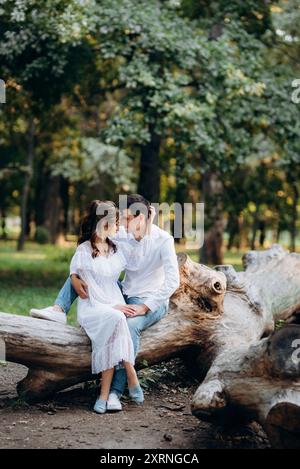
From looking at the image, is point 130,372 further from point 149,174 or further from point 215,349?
point 149,174

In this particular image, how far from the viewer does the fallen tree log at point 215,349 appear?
510cm

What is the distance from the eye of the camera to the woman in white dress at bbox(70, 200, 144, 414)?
6.07 m

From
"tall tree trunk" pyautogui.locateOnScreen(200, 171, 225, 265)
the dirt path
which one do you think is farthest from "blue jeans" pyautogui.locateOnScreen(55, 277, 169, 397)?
"tall tree trunk" pyautogui.locateOnScreen(200, 171, 225, 265)

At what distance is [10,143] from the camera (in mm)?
29688

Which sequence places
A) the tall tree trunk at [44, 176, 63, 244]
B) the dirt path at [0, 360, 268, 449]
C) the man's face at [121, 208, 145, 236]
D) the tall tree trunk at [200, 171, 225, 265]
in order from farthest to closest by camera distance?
the tall tree trunk at [44, 176, 63, 244] → the tall tree trunk at [200, 171, 225, 265] → the man's face at [121, 208, 145, 236] → the dirt path at [0, 360, 268, 449]

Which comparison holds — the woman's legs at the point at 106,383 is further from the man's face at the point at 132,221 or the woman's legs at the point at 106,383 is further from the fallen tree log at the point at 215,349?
the man's face at the point at 132,221

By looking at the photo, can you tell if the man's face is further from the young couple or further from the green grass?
the green grass

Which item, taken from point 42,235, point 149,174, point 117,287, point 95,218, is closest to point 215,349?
point 117,287

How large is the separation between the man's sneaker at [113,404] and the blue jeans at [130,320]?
0.09 m

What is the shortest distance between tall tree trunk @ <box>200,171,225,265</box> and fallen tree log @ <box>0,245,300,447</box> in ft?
38.2

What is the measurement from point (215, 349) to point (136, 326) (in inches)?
33.0

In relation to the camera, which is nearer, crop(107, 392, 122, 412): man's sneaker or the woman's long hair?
crop(107, 392, 122, 412): man's sneaker

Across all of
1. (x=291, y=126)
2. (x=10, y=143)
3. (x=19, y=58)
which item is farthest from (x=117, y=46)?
(x=10, y=143)

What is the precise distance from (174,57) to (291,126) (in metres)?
2.94
